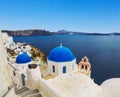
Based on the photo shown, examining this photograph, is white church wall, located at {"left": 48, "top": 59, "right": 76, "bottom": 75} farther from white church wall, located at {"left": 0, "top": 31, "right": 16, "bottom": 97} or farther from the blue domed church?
white church wall, located at {"left": 0, "top": 31, "right": 16, "bottom": 97}

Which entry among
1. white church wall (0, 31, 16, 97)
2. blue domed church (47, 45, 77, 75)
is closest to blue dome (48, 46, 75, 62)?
blue domed church (47, 45, 77, 75)

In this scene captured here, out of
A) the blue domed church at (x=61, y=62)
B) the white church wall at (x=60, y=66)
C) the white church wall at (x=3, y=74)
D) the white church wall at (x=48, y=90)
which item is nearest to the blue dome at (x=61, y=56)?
the blue domed church at (x=61, y=62)

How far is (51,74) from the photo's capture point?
15.1 m

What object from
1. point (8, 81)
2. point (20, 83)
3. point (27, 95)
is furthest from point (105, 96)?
point (20, 83)

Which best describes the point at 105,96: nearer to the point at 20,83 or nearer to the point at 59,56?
the point at 59,56

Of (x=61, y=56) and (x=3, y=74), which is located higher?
(x=3, y=74)

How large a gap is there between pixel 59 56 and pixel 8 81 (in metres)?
9.52

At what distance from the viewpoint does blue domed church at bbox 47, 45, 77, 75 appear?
14.5 m

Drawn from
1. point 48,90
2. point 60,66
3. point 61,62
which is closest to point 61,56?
point 61,62

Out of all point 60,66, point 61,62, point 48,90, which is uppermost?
point 48,90

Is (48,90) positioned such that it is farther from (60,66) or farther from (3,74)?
(60,66)

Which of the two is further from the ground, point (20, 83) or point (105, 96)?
point (105, 96)

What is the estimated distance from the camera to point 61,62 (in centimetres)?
1443

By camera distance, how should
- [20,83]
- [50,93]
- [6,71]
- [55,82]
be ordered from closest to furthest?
[6,71] → [50,93] → [55,82] → [20,83]
